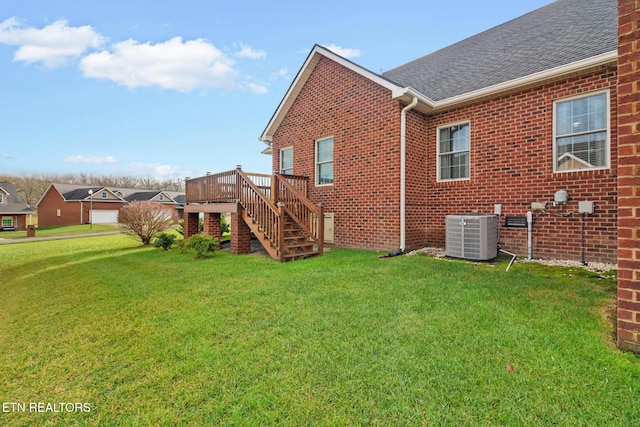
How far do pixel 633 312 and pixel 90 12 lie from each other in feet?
40.2

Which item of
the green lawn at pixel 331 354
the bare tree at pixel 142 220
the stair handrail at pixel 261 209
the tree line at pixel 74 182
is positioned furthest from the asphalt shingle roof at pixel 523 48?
the tree line at pixel 74 182

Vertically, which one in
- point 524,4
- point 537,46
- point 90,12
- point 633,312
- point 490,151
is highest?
point 524,4

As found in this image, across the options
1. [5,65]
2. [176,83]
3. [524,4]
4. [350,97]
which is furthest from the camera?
[176,83]

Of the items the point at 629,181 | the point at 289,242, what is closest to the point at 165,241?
the point at 289,242

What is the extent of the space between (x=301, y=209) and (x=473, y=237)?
14.1ft

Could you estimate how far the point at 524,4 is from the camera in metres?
9.91

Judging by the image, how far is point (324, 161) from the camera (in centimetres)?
951

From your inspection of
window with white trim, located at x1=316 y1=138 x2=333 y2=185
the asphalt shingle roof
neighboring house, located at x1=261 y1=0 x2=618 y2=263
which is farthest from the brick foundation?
the asphalt shingle roof

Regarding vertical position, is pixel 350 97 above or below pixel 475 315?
above

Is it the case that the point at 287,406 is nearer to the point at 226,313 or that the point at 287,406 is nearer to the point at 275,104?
the point at 226,313

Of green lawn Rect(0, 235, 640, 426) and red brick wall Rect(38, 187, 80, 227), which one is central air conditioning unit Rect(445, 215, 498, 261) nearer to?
green lawn Rect(0, 235, 640, 426)

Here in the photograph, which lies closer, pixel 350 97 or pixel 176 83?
pixel 350 97

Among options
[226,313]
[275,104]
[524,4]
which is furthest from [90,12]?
[524,4]

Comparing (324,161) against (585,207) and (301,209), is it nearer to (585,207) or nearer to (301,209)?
(301,209)
